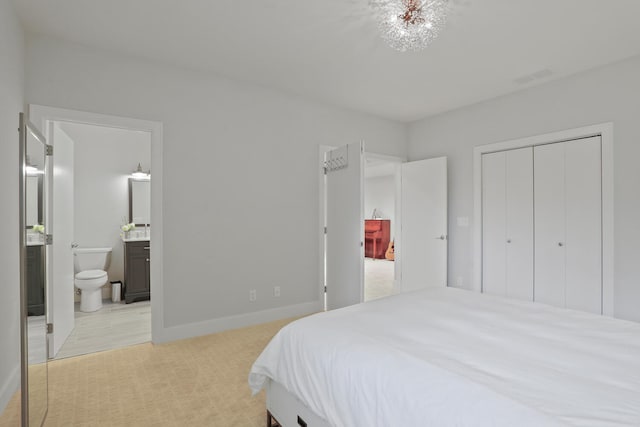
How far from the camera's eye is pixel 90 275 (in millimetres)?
4242

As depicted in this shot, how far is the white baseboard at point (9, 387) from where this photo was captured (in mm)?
2047

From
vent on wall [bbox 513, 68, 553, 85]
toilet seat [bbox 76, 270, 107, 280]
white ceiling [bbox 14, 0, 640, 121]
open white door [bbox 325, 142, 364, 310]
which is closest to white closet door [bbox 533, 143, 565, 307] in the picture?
vent on wall [bbox 513, 68, 553, 85]

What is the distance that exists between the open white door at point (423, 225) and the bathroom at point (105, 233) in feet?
11.5

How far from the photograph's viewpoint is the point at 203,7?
2.39m

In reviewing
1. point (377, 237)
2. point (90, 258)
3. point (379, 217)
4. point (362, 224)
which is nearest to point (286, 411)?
point (362, 224)

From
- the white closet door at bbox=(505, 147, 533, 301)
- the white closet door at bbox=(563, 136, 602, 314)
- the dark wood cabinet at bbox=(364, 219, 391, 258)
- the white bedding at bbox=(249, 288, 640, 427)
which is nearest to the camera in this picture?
the white bedding at bbox=(249, 288, 640, 427)

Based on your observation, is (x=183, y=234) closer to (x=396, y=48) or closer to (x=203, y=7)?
(x=203, y=7)

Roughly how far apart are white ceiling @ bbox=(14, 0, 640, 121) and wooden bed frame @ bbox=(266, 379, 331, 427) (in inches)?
96.9

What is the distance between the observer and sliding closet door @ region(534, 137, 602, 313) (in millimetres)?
3416

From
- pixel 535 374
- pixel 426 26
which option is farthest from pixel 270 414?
pixel 426 26

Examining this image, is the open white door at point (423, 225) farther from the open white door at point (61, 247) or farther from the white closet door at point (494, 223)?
the open white door at point (61, 247)

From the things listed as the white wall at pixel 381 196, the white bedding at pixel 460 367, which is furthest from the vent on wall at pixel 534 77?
the white wall at pixel 381 196

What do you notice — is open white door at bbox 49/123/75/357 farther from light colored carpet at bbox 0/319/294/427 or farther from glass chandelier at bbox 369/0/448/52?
glass chandelier at bbox 369/0/448/52

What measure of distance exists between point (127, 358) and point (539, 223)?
4.37 m
